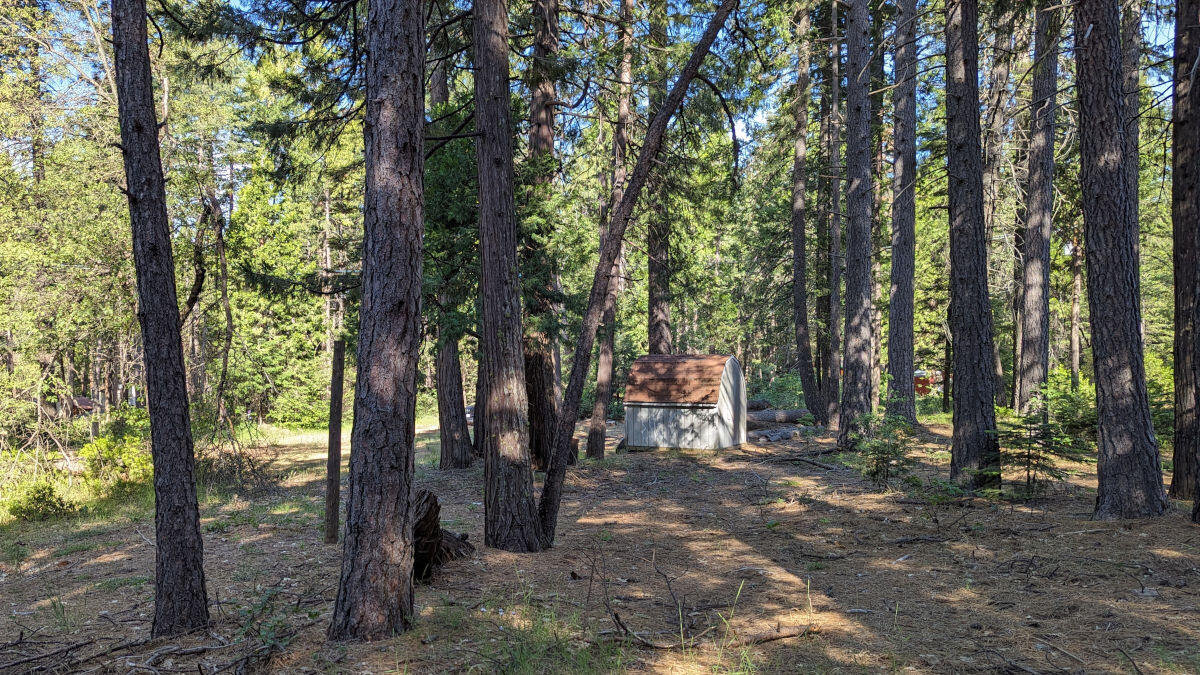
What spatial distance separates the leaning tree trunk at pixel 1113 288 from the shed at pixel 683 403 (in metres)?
9.95

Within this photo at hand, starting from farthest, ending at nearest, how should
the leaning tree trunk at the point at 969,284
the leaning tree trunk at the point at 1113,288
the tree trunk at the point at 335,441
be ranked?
1. the leaning tree trunk at the point at 969,284
2. the tree trunk at the point at 335,441
3. the leaning tree trunk at the point at 1113,288

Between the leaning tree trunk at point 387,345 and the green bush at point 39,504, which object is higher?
the leaning tree trunk at point 387,345

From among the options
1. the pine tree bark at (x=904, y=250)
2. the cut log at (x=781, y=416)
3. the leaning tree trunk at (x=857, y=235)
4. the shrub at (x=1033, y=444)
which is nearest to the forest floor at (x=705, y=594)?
the shrub at (x=1033, y=444)

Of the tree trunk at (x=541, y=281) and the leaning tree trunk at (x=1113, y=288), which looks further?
the tree trunk at (x=541, y=281)

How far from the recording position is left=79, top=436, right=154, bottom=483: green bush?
13328mm

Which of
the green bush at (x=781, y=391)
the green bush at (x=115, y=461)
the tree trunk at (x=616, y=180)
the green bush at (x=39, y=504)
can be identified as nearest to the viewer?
the green bush at (x=39, y=504)

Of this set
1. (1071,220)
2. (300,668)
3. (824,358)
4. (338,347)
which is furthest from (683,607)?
(824,358)

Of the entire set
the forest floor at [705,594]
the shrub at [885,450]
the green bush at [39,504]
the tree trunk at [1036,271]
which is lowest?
the green bush at [39,504]

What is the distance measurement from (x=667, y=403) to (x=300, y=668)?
44.0ft

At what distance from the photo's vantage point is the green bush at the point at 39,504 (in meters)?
11.7

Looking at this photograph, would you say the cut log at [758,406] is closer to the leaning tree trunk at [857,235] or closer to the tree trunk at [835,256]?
the tree trunk at [835,256]

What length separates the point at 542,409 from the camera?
13.0 meters

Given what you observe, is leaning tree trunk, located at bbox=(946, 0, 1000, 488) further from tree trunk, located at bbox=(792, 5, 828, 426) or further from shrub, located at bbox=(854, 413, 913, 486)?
tree trunk, located at bbox=(792, 5, 828, 426)

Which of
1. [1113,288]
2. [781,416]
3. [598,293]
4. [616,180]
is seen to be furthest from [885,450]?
[781,416]
